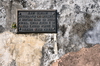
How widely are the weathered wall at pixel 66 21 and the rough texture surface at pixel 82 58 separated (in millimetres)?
109

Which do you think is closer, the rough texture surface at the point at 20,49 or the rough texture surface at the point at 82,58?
the rough texture surface at the point at 82,58

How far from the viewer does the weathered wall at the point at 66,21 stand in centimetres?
299

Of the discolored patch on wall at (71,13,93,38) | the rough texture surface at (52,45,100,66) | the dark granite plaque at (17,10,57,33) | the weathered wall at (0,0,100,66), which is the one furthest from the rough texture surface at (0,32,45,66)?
the discolored patch on wall at (71,13,93,38)

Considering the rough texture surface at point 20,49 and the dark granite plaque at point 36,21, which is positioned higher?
the dark granite plaque at point 36,21

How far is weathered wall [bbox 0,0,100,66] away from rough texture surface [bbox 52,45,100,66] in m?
0.11

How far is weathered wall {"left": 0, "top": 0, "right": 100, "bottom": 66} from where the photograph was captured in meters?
2.99

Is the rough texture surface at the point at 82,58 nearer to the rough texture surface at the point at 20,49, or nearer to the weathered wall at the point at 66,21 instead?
the weathered wall at the point at 66,21

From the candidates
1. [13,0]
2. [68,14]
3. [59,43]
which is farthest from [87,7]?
[13,0]

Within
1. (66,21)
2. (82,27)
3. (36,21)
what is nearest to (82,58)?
(82,27)

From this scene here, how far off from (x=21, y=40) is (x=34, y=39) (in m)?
0.33

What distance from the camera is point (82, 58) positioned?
114 inches

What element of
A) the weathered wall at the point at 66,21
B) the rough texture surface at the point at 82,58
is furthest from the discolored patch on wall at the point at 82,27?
the rough texture surface at the point at 82,58

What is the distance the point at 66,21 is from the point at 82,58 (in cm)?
99

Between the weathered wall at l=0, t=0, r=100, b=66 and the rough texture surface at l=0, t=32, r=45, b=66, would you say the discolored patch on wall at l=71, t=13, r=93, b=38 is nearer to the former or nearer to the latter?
the weathered wall at l=0, t=0, r=100, b=66
